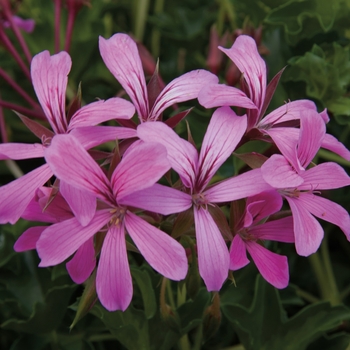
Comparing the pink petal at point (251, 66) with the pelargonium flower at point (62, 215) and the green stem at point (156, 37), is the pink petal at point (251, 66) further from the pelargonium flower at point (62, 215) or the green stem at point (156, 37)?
the green stem at point (156, 37)

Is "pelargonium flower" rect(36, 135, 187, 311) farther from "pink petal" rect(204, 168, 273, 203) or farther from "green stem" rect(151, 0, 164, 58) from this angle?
"green stem" rect(151, 0, 164, 58)

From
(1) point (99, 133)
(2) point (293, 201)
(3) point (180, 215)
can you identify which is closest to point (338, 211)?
(2) point (293, 201)

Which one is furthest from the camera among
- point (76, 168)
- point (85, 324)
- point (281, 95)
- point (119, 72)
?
point (281, 95)

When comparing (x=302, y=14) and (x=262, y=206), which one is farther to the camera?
(x=302, y=14)

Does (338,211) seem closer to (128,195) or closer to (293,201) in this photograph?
(293,201)

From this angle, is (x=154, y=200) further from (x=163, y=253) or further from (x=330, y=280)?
(x=330, y=280)

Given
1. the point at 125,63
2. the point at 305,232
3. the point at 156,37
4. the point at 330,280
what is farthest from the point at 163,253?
the point at 156,37

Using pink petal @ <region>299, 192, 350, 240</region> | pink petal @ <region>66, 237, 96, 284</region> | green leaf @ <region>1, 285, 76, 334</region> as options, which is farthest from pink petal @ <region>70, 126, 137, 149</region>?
green leaf @ <region>1, 285, 76, 334</region>
